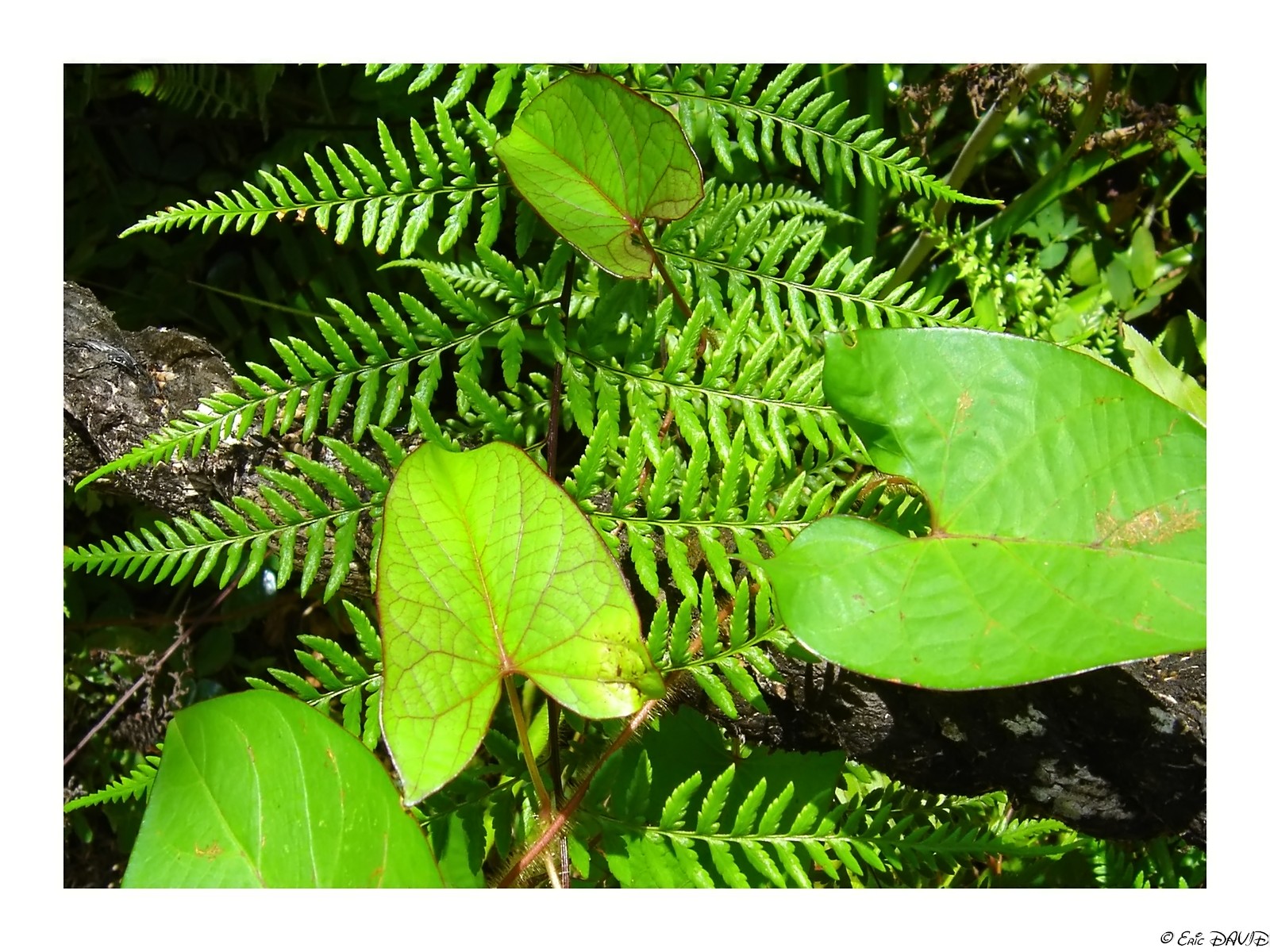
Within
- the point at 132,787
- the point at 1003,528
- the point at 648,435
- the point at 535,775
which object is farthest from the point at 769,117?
the point at 132,787

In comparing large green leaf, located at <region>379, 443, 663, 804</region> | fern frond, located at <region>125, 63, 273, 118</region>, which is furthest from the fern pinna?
fern frond, located at <region>125, 63, 273, 118</region>

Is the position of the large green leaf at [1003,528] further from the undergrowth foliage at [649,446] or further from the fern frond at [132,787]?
the fern frond at [132,787]

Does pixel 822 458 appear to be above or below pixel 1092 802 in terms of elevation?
above

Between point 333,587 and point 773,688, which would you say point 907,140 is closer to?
point 773,688

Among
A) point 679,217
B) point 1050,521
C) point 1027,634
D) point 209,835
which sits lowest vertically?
point 209,835

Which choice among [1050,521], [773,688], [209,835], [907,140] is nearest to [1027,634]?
[1050,521]

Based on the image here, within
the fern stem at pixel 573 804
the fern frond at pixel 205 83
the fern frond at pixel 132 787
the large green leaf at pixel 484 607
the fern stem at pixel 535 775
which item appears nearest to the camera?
the large green leaf at pixel 484 607

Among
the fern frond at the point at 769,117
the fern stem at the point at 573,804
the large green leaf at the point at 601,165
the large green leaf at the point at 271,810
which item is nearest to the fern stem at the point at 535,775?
the fern stem at the point at 573,804
